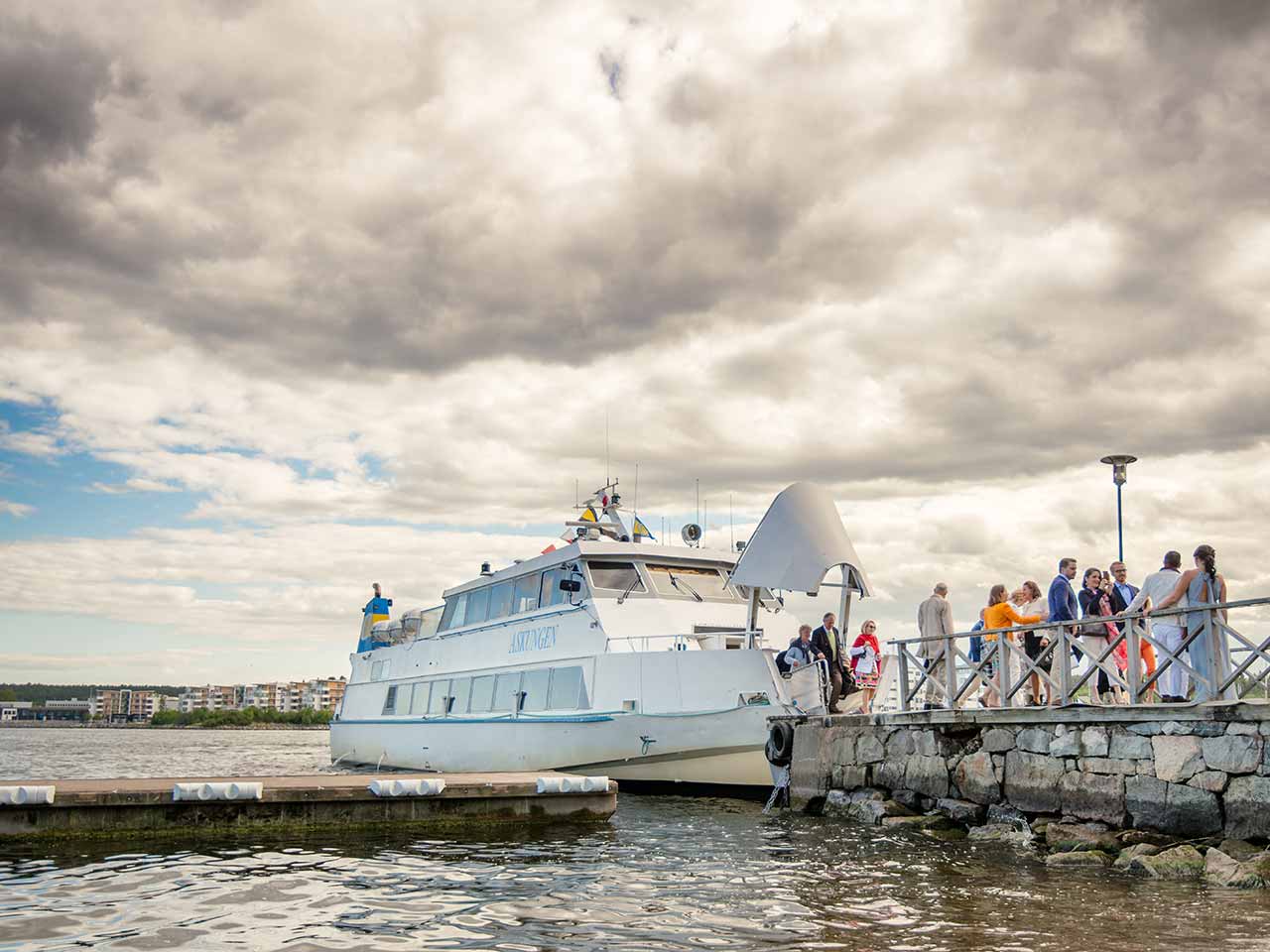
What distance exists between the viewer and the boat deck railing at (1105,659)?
1038 cm

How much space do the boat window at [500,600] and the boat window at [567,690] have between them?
11.3ft

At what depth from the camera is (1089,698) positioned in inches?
499

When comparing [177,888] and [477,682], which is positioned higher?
[477,682]

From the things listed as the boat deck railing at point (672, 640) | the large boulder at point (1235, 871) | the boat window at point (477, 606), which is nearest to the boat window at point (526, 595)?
the boat window at point (477, 606)

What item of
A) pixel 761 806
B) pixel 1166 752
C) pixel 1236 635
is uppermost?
pixel 1236 635

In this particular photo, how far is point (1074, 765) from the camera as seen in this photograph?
452 inches

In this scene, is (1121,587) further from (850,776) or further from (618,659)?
(618,659)

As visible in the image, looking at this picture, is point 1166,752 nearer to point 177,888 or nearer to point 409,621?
point 177,888

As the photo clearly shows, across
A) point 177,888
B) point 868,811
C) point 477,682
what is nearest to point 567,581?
point 477,682

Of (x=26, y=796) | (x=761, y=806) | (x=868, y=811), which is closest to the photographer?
(x=26, y=796)

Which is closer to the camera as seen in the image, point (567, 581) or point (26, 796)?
point (26, 796)

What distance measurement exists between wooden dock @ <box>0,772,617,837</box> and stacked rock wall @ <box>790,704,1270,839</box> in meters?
3.40

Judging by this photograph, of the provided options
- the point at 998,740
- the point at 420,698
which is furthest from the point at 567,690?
the point at 998,740

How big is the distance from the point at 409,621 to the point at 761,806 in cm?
1446
